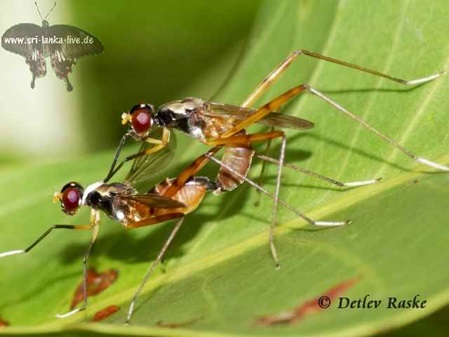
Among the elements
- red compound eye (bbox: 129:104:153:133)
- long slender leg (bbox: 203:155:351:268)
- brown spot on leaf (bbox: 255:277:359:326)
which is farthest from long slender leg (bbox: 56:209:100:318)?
brown spot on leaf (bbox: 255:277:359:326)

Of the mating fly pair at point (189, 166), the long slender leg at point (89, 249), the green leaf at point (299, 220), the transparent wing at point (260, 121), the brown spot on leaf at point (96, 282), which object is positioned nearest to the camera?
the green leaf at point (299, 220)

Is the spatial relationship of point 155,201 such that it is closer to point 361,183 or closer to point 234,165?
point 234,165

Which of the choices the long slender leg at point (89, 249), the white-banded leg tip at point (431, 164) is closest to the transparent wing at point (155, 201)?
the long slender leg at point (89, 249)

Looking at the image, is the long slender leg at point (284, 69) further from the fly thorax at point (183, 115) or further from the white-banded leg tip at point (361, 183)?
the white-banded leg tip at point (361, 183)

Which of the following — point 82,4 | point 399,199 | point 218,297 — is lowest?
point 218,297

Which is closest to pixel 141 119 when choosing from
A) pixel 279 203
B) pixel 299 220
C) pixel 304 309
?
pixel 279 203

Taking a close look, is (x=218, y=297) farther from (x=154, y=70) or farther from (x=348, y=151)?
(x=154, y=70)

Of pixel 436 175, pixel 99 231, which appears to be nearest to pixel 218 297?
pixel 436 175
